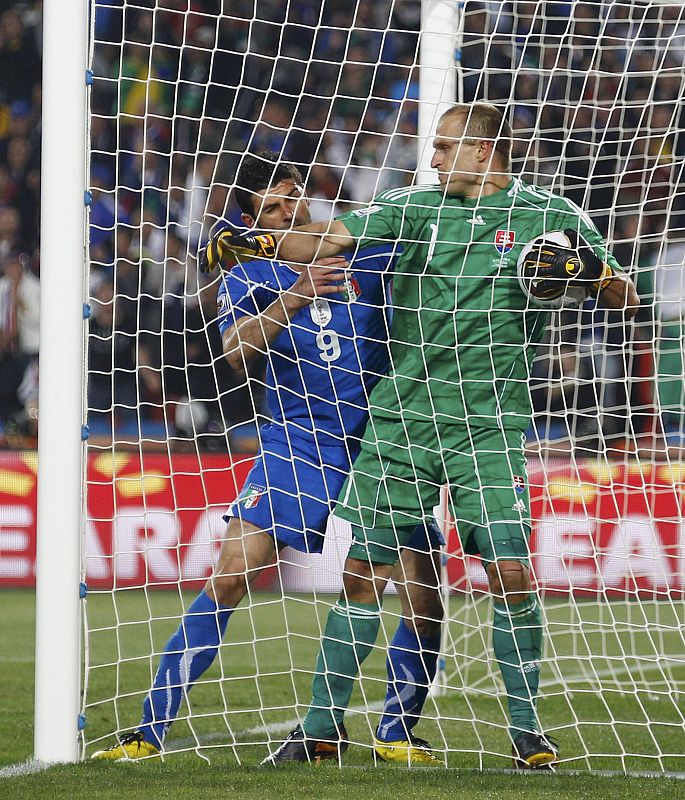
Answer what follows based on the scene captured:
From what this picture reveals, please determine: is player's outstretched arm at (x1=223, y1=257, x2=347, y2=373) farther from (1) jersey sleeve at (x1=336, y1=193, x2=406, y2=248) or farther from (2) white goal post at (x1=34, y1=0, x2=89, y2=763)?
(2) white goal post at (x1=34, y1=0, x2=89, y2=763)

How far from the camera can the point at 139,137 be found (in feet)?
27.2

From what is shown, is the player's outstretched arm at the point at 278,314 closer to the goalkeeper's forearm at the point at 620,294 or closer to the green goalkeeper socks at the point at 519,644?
the goalkeeper's forearm at the point at 620,294

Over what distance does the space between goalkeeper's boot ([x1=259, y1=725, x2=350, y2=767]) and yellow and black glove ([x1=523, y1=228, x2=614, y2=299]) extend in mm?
1462

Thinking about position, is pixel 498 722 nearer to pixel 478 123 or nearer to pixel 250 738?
pixel 250 738

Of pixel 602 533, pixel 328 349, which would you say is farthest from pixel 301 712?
pixel 602 533

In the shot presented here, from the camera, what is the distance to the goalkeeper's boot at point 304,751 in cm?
347

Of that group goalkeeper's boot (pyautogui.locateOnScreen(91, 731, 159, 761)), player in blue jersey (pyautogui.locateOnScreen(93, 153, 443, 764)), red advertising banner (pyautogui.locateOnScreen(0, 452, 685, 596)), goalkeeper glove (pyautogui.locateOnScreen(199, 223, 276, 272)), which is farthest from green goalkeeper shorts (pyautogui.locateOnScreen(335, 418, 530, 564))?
red advertising banner (pyautogui.locateOnScreen(0, 452, 685, 596))

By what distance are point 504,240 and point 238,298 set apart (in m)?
0.86

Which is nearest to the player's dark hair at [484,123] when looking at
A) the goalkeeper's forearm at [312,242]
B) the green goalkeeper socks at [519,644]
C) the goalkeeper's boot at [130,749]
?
the goalkeeper's forearm at [312,242]

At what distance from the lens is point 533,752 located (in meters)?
3.48

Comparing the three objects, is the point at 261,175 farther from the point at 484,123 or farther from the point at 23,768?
the point at 23,768

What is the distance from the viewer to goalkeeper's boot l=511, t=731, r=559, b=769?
11.4 ft

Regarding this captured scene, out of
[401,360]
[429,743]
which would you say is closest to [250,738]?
[429,743]

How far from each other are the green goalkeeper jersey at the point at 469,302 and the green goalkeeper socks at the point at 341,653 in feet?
2.10
